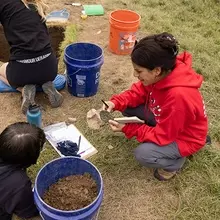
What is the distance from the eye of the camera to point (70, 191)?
7.72 feet

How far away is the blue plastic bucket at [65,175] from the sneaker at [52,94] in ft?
3.49

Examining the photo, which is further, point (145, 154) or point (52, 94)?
point (52, 94)

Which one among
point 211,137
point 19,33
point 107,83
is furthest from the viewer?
point 107,83

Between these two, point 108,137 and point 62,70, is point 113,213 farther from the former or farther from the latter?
point 62,70

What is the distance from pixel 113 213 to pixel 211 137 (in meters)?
1.25

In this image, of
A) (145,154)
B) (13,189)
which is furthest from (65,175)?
(145,154)

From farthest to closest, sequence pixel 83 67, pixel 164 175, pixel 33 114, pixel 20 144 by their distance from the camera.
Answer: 1. pixel 83 67
2. pixel 33 114
3. pixel 164 175
4. pixel 20 144

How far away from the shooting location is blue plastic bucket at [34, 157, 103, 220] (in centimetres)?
202

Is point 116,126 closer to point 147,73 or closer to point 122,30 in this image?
point 147,73

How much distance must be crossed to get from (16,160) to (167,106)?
1.07 metres

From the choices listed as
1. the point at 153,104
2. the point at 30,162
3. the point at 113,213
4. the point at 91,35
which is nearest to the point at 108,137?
the point at 153,104

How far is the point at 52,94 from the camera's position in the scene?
10.9 ft

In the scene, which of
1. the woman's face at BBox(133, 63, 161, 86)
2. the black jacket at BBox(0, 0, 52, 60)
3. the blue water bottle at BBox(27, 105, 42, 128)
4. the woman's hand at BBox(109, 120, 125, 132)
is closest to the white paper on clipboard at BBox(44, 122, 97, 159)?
the blue water bottle at BBox(27, 105, 42, 128)

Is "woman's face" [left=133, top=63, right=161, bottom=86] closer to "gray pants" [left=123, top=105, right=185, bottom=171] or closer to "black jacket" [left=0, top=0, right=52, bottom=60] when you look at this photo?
"gray pants" [left=123, top=105, right=185, bottom=171]
